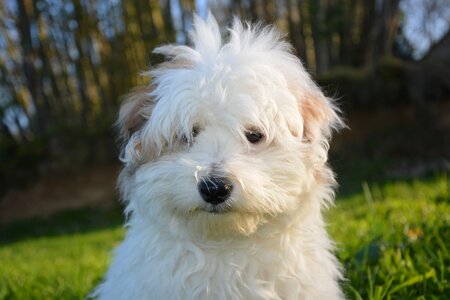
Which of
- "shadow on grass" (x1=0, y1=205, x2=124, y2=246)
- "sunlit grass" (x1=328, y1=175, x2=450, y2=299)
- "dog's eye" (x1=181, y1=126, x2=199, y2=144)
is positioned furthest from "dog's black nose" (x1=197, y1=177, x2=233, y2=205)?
"shadow on grass" (x1=0, y1=205, x2=124, y2=246)

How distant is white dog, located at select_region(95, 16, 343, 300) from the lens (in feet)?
7.52

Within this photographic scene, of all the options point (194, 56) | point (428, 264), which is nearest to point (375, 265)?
point (428, 264)

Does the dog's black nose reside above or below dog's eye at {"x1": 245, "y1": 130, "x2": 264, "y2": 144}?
below

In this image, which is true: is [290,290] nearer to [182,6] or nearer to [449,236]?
[449,236]

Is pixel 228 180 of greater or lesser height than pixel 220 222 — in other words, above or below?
above

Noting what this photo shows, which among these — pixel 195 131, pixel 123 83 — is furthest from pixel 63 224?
pixel 195 131

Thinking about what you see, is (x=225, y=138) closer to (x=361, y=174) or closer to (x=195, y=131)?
(x=195, y=131)

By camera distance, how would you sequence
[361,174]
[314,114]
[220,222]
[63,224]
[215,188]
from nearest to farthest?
1. [215,188]
2. [220,222]
3. [314,114]
4. [361,174]
5. [63,224]

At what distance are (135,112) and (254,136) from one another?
1.94 ft

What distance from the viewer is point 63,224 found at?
11766mm

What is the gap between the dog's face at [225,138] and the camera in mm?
2254

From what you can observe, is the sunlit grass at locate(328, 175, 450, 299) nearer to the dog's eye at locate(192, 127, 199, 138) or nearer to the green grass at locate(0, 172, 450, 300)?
the green grass at locate(0, 172, 450, 300)

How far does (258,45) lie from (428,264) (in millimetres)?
1588

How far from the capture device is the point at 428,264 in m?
3.12
